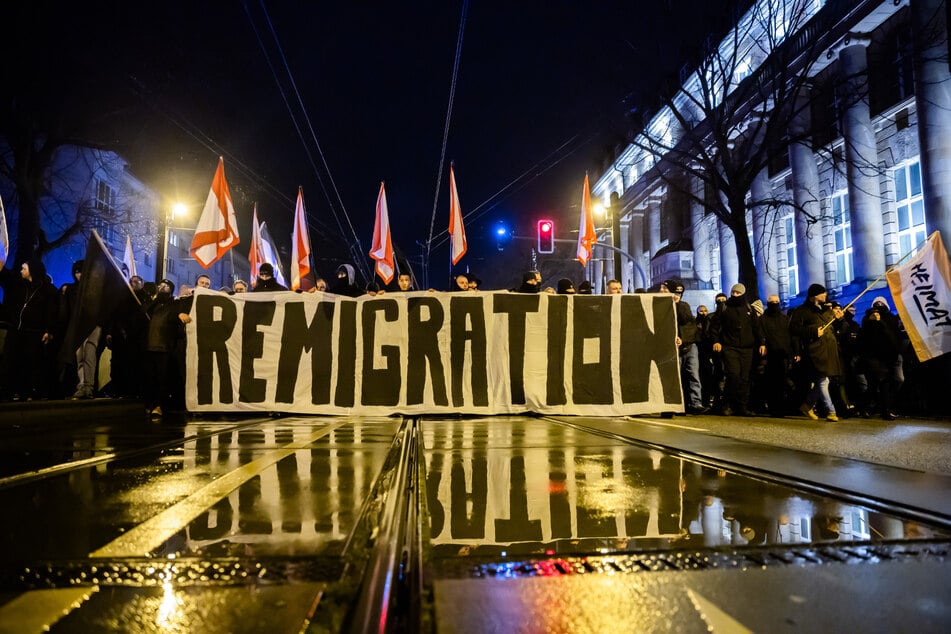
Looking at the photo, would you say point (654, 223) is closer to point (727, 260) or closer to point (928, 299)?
point (727, 260)

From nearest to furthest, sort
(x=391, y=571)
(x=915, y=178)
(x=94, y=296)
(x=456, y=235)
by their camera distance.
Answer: (x=391, y=571), (x=94, y=296), (x=456, y=235), (x=915, y=178)

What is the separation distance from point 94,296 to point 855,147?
71.7ft

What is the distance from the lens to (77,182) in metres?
28.4

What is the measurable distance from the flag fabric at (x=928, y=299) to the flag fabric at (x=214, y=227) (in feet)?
39.8

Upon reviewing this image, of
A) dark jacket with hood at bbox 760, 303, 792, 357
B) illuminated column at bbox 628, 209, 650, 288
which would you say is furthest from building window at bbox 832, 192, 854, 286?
illuminated column at bbox 628, 209, 650, 288

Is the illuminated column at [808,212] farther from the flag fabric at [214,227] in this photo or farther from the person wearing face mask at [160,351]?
the person wearing face mask at [160,351]

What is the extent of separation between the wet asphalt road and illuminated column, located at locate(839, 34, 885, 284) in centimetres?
1819

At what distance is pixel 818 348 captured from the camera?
841 centimetres

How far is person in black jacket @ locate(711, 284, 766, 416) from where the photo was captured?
9391 mm

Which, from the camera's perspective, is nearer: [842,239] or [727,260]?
[842,239]

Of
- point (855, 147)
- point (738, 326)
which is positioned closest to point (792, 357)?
point (738, 326)

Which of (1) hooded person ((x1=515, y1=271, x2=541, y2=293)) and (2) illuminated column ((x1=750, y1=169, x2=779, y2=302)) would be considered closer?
(1) hooded person ((x1=515, y1=271, x2=541, y2=293))

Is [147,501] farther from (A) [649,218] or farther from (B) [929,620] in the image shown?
(A) [649,218]

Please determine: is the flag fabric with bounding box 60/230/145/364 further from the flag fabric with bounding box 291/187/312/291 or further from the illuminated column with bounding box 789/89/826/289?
the illuminated column with bounding box 789/89/826/289
